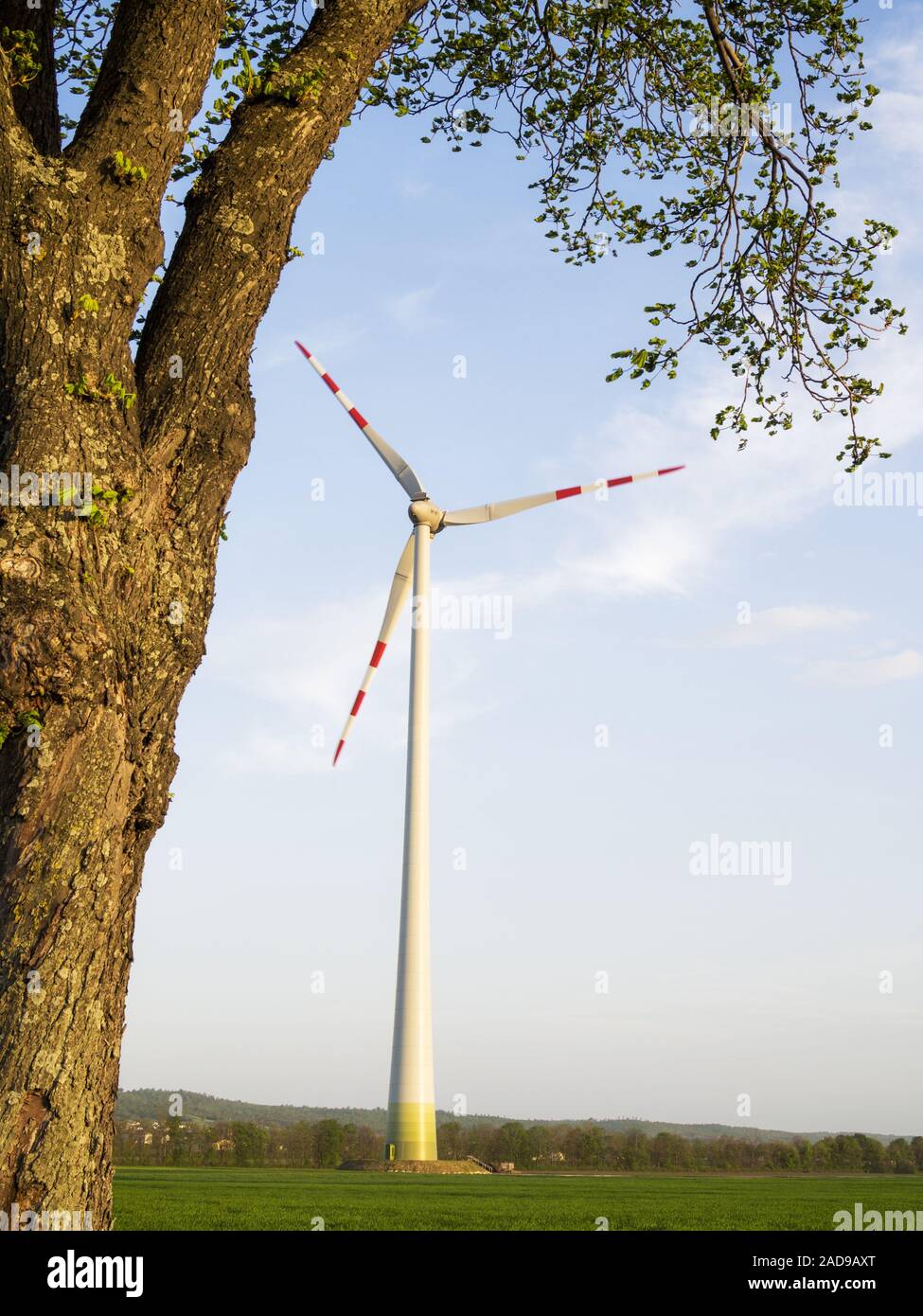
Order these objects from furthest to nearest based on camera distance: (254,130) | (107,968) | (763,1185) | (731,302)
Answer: (763,1185) < (731,302) < (254,130) < (107,968)

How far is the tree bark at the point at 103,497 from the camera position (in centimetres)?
506

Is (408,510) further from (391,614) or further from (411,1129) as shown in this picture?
(411,1129)

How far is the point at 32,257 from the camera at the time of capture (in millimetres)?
5848

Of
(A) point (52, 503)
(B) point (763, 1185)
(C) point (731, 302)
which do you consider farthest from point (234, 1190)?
(A) point (52, 503)

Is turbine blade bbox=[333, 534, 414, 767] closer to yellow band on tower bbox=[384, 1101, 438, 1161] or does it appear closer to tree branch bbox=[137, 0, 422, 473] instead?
yellow band on tower bbox=[384, 1101, 438, 1161]

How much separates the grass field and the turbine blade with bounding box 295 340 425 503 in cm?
2102

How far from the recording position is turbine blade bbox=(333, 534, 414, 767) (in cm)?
3581

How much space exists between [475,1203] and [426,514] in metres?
23.4

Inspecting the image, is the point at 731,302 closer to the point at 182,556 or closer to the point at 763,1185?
the point at 182,556

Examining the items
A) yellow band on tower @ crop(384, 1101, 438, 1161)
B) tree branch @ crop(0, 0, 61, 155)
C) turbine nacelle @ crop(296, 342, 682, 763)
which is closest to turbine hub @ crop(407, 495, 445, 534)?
turbine nacelle @ crop(296, 342, 682, 763)

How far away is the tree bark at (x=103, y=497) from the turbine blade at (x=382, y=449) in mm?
32708

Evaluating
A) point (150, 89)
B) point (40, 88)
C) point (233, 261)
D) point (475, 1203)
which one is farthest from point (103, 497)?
point (475, 1203)
